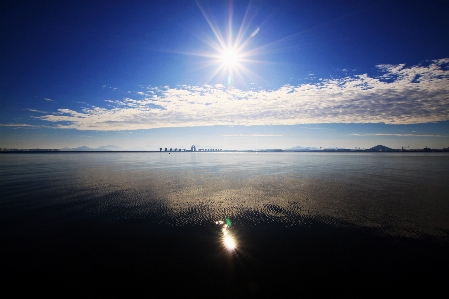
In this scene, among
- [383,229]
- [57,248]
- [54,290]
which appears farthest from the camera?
[383,229]

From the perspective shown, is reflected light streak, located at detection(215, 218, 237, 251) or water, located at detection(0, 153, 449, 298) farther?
reflected light streak, located at detection(215, 218, 237, 251)

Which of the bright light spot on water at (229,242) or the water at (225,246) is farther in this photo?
the bright light spot on water at (229,242)

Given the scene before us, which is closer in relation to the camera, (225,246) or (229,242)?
(225,246)

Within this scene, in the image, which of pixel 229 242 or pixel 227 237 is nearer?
pixel 229 242

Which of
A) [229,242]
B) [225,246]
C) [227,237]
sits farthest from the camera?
[227,237]

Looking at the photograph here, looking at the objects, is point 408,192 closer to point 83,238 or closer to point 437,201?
point 437,201

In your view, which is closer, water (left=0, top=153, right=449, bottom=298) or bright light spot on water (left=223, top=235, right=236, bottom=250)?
water (left=0, top=153, right=449, bottom=298)

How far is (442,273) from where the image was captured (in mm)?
5828

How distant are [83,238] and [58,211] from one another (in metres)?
4.92

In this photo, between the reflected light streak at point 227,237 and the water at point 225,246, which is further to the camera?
the reflected light streak at point 227,237

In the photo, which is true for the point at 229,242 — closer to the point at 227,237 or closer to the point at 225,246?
the point at 225,246

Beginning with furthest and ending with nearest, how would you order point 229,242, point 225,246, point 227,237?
point 227,237 → point 229,242 → point 225,246

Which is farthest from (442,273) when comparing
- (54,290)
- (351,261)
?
(54,290)

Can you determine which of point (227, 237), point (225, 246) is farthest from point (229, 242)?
point (227, 237)
